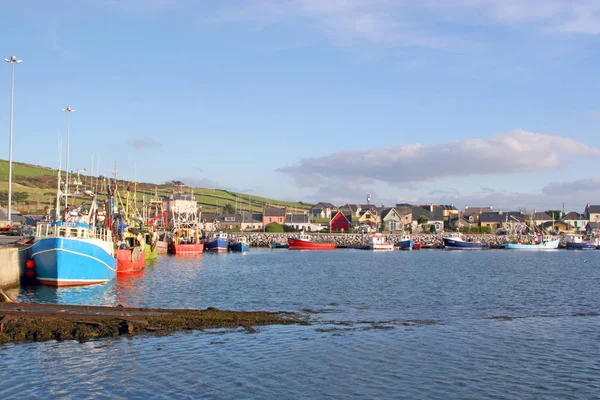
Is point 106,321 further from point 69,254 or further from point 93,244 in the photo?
point 93,244

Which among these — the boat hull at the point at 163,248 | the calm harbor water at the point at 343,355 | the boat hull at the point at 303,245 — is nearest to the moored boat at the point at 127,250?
the calm harbor water at the point at 343,355

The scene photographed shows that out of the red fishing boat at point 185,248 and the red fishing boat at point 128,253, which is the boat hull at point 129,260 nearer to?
the red fishing boat at point 128,253

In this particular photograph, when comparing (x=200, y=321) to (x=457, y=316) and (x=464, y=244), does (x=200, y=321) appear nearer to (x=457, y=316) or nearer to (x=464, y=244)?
(x=457, y=316)

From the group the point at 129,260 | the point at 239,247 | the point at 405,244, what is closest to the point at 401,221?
the point at 405,244

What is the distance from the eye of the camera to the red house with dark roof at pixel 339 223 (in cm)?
16250

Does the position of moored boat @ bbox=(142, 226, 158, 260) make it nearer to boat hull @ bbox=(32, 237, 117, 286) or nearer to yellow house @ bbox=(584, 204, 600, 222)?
boat hull @ bbox=(32, 237, 117, 286)

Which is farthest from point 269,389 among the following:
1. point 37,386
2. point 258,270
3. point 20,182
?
point 20,182

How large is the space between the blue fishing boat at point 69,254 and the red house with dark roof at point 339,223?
119 m

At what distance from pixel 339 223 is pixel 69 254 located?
12575cm

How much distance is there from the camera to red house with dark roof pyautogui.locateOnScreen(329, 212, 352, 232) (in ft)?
533

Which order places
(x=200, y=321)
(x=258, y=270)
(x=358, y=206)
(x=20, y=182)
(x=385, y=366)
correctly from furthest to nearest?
(x=358, y=206), (x=20, y=182), (x=258, y=270), (x=200, y=321), (x=385, y=366)

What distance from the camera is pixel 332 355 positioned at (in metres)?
21.6

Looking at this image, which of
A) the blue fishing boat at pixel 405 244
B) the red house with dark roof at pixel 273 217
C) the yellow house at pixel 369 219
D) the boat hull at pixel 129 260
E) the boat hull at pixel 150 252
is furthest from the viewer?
the red house with dark roof at pixel 273 217

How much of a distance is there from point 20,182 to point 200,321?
504 feet
